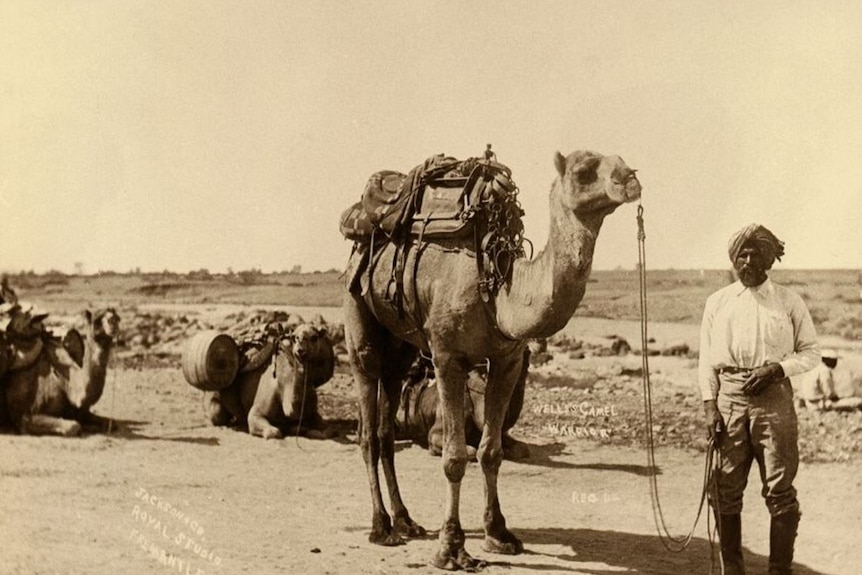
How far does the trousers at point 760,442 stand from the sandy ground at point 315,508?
0.77 meters

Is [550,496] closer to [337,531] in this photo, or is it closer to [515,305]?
[337,531]

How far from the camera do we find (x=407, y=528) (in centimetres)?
643

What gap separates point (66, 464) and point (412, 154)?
14.0 ft

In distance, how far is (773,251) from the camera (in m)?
5.20

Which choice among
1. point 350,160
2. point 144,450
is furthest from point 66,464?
point 350,160

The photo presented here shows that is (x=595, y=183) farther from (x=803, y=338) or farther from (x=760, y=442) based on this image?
(x=760, y=442)

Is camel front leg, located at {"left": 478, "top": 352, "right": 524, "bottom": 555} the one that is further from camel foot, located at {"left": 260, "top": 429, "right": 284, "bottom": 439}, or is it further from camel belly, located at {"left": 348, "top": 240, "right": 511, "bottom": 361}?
camel foot, located at {"left": 260, "top": 429, "right": 284, "bottom": 439}

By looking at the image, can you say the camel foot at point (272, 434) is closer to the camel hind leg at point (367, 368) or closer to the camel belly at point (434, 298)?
the camel hind leg at point (367, 368)

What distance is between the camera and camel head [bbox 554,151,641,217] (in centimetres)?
478

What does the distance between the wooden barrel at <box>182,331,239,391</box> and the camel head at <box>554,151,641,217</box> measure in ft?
21.8

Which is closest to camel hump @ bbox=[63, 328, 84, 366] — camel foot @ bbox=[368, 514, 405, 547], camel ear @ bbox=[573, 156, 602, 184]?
camel foot @ bbox=[368, 514, 405, 547]

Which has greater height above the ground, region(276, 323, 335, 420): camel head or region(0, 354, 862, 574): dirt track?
region(276, 323, 335, 420): camel head

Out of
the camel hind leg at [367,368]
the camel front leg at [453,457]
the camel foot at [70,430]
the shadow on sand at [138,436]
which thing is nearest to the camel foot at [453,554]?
the camel front leg at [453,457]

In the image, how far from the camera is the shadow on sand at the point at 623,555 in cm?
565
